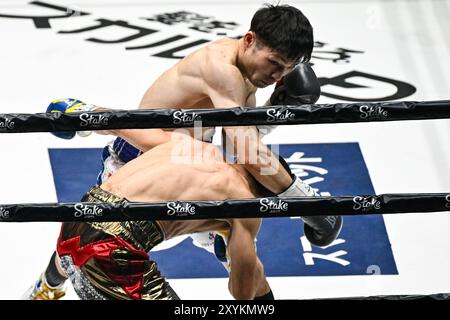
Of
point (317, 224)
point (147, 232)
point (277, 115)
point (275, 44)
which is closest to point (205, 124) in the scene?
point (277, 115)

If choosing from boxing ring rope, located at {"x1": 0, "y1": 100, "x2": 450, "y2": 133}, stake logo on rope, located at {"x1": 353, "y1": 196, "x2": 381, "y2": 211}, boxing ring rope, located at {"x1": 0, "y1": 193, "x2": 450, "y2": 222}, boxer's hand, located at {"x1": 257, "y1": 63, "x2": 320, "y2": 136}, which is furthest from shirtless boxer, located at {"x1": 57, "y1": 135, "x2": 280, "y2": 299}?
boxer's hand, located at {"x1": 257, "y1": 63, "x2": 320, "y2": 136}

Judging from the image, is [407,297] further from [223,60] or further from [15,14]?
[15,14]

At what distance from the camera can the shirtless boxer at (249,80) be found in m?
3.15

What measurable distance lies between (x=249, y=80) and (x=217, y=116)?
63 cm

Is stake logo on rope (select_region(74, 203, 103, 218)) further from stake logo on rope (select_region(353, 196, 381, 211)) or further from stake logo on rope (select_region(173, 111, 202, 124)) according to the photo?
stake logo on rope (select_region(353, 196, 381, 211))

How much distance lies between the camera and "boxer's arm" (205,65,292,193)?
10.1 ft

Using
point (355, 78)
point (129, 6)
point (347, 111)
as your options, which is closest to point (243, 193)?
point (347, 111)

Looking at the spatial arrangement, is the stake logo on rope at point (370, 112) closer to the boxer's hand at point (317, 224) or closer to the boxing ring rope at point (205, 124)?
the boxing ring rope at point (205, 124)

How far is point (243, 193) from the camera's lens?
2.95 meters

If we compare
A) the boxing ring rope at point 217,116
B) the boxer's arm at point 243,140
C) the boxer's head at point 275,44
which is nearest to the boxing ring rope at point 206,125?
the boxing ring rope at point 217,116

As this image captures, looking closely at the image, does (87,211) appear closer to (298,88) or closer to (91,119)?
(91,119)

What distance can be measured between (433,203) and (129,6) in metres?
3.94

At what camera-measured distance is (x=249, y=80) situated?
3.34 m
